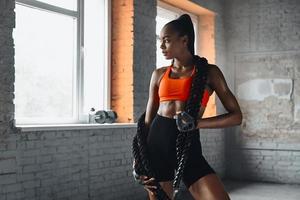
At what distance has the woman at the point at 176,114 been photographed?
2.49 meters

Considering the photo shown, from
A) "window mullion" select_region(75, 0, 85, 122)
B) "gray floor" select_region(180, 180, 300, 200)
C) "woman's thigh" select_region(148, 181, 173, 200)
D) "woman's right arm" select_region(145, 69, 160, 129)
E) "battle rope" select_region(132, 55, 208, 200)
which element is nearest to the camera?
"battle rope" select_region(132, 55, 208, 200)

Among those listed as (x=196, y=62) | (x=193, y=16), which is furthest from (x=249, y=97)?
(x=196, y=62)

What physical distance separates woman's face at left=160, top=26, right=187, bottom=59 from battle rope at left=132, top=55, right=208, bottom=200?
11cm

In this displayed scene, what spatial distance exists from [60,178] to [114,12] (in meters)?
2.09

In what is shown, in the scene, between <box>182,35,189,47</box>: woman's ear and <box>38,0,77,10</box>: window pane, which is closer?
<box>182,35,189,47</box>: woman's ear

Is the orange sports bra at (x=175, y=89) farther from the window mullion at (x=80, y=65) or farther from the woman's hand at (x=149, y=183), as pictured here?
the window mullion at (x=80, y=65)

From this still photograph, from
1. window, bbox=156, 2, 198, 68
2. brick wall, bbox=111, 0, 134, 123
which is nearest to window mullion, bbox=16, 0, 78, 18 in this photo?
brick wall, bbox=111, 0, 134, 123

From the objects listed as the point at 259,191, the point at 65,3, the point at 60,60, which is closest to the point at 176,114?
the point at 60,60

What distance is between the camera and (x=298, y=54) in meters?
6.93

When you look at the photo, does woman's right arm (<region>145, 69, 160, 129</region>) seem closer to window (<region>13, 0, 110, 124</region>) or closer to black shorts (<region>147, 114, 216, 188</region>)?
black shorts (<region>147, 114, 216, 188</region>)

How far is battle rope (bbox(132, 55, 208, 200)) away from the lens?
2361 mm

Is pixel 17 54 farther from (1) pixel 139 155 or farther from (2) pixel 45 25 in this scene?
(1) pixel 139 155

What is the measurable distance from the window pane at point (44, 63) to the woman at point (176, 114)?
6.59 feet

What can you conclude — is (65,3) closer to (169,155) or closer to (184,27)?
(184,27)
